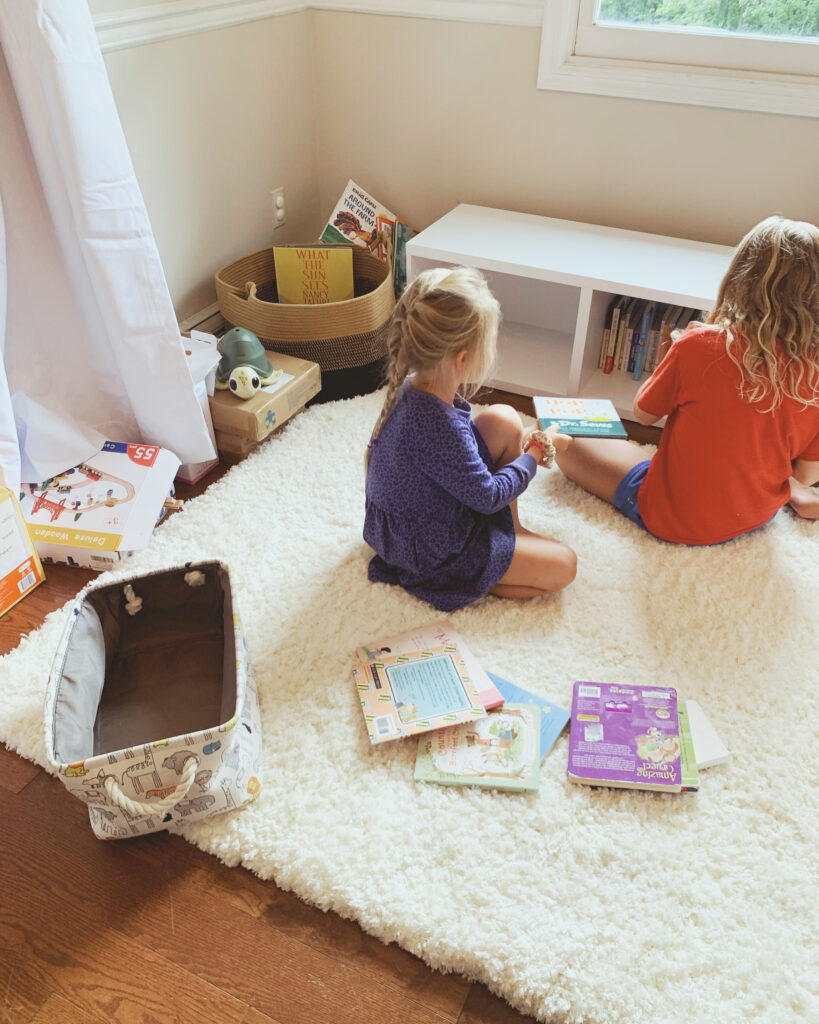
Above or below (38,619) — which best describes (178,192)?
above

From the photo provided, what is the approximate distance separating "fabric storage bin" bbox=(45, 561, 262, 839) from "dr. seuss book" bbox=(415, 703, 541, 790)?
11.3 inches

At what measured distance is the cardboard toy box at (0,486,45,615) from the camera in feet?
5.08

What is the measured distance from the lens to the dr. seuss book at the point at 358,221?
249cm

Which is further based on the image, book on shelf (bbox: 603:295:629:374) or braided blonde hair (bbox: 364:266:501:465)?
book on shelf (bbox: 603:295:629:374)

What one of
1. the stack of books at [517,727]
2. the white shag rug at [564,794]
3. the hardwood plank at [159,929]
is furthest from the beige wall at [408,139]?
the hardwood plank at [159,929]

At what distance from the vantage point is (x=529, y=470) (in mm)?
1546

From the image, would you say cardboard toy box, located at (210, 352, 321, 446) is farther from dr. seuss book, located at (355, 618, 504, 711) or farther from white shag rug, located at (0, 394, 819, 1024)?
dr. seuss book, located at (355, 618, 504, 711)

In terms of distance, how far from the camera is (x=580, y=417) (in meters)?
1.89

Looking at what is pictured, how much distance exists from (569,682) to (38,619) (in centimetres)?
102

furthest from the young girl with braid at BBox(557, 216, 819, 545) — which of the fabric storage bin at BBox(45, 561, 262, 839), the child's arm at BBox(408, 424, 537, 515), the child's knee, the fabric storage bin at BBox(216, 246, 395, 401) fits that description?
the fabric storage bin at BBox(45, 561, 262, 839)

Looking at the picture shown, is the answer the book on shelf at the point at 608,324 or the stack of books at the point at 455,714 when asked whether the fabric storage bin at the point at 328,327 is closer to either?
the book on shelf at the point at 608,324

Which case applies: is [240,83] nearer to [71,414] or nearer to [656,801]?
[71,414]

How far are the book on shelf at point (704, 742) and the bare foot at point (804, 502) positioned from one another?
0.66 metres

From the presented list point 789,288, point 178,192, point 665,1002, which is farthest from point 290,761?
point 178,192
